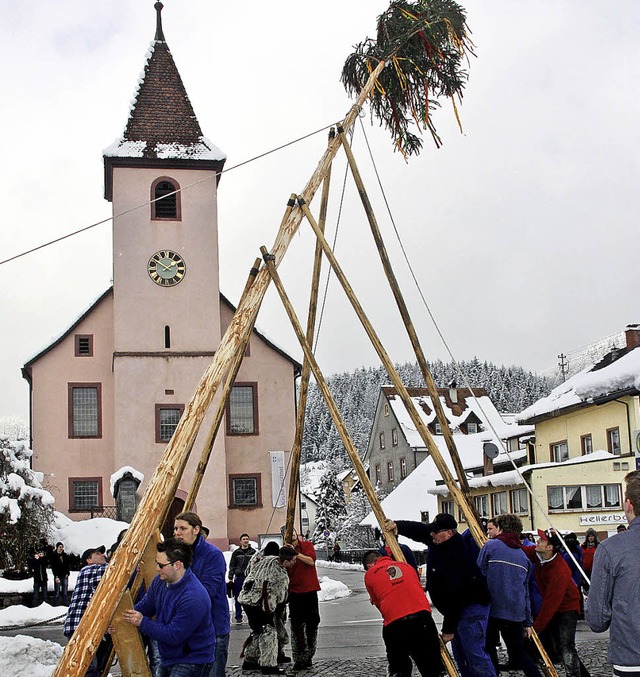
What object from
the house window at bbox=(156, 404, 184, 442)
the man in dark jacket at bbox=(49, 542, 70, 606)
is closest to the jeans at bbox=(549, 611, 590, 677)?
the man in dark jacket at bbox=(49, 542, 70, 606)

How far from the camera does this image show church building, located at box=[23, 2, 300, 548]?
36.9 metres

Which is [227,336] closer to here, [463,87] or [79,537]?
[463,87]

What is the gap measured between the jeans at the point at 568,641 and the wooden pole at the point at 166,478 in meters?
4.52

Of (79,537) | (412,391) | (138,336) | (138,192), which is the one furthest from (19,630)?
(412,391)

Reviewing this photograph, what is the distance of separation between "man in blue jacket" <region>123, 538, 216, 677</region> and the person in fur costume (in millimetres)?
5534

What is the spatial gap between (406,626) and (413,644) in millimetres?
172

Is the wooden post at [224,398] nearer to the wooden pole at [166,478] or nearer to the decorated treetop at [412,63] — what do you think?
the wooden pole at [166,478]

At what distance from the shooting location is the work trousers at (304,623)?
42.8 feet

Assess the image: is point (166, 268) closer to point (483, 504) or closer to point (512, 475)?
point (512, 475)

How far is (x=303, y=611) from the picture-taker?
13133 millimetres

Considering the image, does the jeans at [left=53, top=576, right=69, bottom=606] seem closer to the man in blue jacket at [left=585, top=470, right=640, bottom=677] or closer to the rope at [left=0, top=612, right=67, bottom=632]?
the rope at [left=0, top=612, right=67, bottom=632]

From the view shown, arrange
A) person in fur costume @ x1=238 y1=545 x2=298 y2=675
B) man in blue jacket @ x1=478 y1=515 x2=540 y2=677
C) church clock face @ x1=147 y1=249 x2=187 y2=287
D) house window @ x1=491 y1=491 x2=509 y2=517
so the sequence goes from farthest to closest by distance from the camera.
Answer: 1. house window @ x1=491 y1=491 x2=509 y2=517
2. church clock face @ x1=147 y1=249 x2=187 y2=287
3. person in fur costume @ x1=238 y1=545 x2=298 y2=675
4. man in blue jacket @ x1=478 y1=515 x2=540 y2=677

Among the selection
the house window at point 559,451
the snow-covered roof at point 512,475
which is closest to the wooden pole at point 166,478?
the snow-covered roof at point 512,475

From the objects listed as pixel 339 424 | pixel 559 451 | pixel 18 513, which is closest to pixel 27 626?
pixel 18 513
